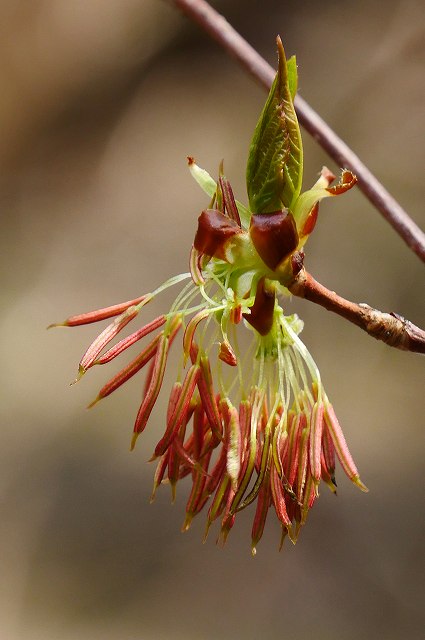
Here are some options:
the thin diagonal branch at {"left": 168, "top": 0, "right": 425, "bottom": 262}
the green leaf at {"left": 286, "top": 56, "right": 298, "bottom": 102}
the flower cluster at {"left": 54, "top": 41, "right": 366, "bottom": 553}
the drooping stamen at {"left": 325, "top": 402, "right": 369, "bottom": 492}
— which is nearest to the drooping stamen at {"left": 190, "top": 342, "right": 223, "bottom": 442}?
the flower cluster at {"left": 54, "top": 41, "right": 366, "bottom": 553}

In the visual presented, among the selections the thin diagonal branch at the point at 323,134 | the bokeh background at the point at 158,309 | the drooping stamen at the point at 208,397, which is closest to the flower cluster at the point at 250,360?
the drooping stamen at the point at 208,397

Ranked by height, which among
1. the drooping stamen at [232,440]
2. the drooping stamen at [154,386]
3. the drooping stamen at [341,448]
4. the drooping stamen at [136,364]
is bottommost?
the drooping stamen at [341,448]

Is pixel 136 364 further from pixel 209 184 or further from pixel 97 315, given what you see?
pixel 209 184

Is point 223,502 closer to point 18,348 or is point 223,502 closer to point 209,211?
point 209,211

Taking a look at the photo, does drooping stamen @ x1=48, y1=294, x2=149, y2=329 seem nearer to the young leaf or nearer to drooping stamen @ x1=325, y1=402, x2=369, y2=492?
the young leaf

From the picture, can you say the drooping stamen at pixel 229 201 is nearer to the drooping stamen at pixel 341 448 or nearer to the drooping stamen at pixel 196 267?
the drooping stamen at pixel 196 267

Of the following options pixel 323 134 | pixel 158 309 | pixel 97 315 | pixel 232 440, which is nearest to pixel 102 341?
pixel 97 315
